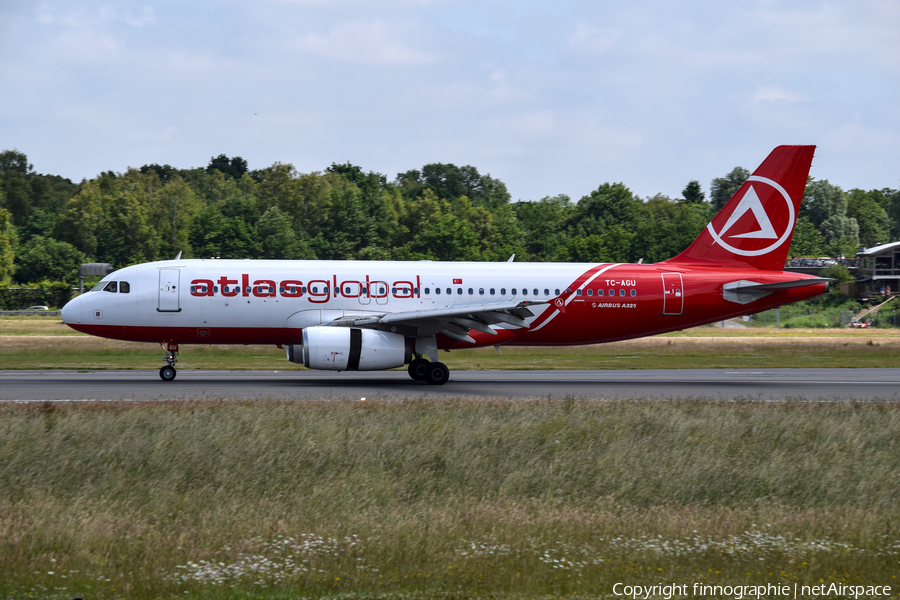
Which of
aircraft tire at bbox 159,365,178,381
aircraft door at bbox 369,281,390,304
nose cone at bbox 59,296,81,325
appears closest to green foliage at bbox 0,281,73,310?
nose cone at bbox 59,296,81,325

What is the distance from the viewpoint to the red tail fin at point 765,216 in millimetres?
27703

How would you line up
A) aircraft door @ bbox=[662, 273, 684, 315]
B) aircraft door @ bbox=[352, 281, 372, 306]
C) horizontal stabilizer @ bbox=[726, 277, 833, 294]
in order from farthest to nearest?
aircraft door @ bbox=[662, 273, 684, 315]
horizontal stabilizer @ bbox=[726, 277, 833, 294]
aircraft door @ bbox=[352, 281, 372, 306]

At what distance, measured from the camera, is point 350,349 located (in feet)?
76.0

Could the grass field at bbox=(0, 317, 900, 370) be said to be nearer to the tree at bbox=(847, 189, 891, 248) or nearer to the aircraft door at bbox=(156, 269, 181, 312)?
the aircraft door at bbox=(156, 269, 181, 312)

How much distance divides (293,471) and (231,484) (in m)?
1.04

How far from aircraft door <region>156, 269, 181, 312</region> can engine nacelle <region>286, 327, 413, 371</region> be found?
4.01 metres

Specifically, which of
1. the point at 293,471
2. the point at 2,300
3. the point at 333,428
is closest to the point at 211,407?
the point at 333,428

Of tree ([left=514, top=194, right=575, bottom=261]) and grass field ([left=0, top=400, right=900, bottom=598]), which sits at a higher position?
tree ([left=514, top=194, right=575, bottom=261])

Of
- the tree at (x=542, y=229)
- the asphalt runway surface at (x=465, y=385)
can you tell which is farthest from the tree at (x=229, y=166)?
the asphalt runway surface at (x=465, y=385)

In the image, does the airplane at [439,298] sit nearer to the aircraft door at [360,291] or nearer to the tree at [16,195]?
the aircraft door at [360,291]

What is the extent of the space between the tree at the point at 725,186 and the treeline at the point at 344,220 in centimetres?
39

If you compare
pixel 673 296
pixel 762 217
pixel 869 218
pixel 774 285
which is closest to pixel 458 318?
pixel 673 296

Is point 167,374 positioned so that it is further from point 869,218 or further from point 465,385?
point 869,218

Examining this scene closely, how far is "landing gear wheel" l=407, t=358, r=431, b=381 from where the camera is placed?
83.1 feet
